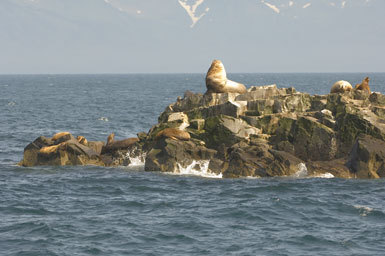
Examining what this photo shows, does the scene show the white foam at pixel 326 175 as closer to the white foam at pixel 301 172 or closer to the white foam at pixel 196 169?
the white foam at pixel 301 172

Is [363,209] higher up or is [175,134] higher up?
[175,134]

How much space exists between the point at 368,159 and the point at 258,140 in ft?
20.3

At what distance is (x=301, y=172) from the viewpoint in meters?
33.0

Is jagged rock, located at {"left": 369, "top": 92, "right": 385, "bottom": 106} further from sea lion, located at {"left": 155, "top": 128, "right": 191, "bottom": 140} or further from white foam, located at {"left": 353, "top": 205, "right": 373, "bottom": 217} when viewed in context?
white foam, located at {"left": 353, "top": 205, "right": 373, "bottom": 217}

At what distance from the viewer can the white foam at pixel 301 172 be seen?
32.9 metres

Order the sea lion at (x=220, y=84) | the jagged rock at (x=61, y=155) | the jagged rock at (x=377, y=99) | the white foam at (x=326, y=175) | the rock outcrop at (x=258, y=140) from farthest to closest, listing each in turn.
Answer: the sea lion at (x=220, y=84) → the jagged rock at (x=61, y=155) → the jagged rock at (x=377, y=99) → the rock outcrop at (x=258, y=140) → the white foam at (x=326, y=175)

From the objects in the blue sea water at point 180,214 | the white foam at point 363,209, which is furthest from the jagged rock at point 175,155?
the white foam at point 363,209

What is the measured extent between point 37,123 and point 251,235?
44.7 meters

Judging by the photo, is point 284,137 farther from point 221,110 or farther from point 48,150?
point 48,150

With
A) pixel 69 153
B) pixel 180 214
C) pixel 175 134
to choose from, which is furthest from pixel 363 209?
pixel 69 153

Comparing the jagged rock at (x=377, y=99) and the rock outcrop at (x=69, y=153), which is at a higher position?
the jagged rock at (x=377, y=99)

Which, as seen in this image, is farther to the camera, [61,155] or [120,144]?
[120,144]

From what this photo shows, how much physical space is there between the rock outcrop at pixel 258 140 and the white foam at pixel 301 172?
0.08 meters

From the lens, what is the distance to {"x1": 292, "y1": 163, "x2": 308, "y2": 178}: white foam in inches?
1296
